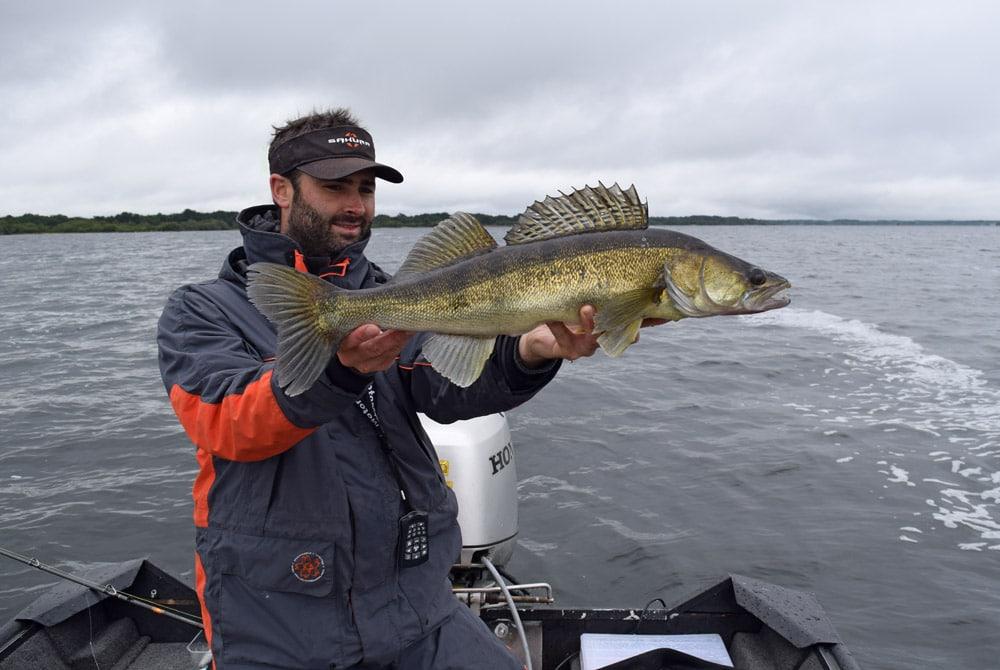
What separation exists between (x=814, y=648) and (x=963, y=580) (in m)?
4.64

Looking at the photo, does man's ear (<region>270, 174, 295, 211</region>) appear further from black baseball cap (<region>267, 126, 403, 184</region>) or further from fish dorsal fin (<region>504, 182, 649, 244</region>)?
fish dorsal fin (<region>504, 182, 649, 244</region>)

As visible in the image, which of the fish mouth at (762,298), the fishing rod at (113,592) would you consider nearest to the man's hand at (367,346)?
the fish mouth at (762,298)

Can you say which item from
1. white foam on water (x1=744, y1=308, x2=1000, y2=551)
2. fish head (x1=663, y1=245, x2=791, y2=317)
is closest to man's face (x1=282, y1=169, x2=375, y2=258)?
fish head (x1=663, y1=245, x2=791, y2=317)

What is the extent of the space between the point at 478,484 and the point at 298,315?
278 cm

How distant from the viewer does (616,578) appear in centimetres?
825

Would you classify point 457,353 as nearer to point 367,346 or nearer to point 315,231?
point 367,346

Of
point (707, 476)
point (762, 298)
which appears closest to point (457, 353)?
point (762, 298)

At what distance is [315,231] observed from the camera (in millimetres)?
4133

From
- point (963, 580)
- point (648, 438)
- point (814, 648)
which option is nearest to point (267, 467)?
point (814, 648)

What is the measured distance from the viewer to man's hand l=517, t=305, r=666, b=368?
3.43m

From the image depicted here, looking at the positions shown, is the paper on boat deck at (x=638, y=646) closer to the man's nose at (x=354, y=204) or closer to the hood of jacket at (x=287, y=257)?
the hood of jacket at (x=287, y=257)

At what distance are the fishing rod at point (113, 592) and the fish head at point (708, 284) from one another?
3.98 metres

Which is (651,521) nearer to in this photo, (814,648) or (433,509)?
(814,648)

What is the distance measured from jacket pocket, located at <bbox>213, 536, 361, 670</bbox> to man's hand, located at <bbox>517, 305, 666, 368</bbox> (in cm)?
132
